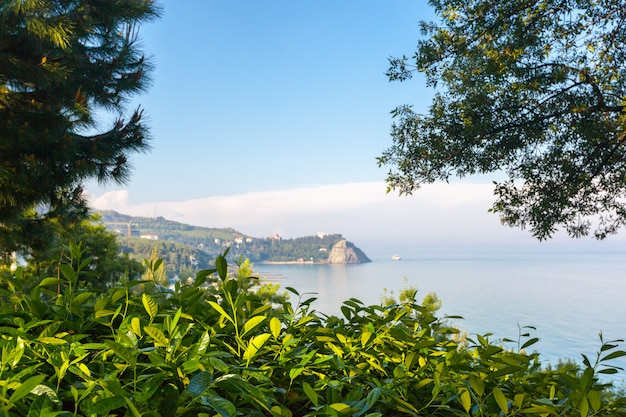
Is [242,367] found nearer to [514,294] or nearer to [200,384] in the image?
[200,384]

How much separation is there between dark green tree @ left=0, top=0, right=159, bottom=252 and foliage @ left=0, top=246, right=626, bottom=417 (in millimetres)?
4926

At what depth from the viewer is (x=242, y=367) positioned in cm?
65

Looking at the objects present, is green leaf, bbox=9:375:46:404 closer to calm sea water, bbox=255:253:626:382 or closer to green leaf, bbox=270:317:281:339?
green leaf, bbox=270:317:281:339

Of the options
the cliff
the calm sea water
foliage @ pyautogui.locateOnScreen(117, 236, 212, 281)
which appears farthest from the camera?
the cliff

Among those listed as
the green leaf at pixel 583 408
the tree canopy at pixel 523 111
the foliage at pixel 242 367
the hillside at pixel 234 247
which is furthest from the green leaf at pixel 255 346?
the hillside at pixel 234 247

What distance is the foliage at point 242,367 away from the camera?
0.58 m

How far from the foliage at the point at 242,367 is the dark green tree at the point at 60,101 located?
493 centimetres

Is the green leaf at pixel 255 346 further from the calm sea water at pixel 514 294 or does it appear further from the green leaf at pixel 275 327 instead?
the calm sea water at pixel 514 294

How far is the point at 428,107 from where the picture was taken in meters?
5.72

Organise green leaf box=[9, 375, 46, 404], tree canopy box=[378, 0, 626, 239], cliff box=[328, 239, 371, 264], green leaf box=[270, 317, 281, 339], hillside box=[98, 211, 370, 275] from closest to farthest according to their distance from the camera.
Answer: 1. green leaf box=[9, 375, 46, 404]
2. green leaf box=[270, 317, 281, 339]
3. tree canopy box=[378, 0, 626, 239]
4. hillside box=[98, 211, 370, 275]
5. cliff box=[328, 239, 371, 264]

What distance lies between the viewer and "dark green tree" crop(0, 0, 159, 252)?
5301mm

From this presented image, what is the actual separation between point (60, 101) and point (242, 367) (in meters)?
6.65

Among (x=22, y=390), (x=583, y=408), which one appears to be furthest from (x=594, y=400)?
(x=22, y=390)

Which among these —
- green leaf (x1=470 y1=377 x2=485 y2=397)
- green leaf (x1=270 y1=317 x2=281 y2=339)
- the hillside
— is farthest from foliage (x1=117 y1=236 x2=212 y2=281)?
green leaf (x1=470 y1=377 x2=485 y2=397)
